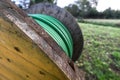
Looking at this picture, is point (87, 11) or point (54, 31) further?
point (87, 11)

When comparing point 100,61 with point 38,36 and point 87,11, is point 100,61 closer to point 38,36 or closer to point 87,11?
point 38,36

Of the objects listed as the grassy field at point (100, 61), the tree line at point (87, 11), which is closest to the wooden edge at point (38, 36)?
the grassy field at point (100, 61)

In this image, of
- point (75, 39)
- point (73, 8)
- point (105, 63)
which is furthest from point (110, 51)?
point (73, 8)

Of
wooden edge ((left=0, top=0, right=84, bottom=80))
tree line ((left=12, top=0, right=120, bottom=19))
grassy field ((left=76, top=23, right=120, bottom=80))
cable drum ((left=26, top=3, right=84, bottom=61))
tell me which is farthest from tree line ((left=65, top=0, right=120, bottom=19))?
wooden edge ((left=0, top=0, right=84, bottom=80))

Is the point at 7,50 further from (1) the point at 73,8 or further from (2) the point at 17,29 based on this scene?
(1) the point at 73,8

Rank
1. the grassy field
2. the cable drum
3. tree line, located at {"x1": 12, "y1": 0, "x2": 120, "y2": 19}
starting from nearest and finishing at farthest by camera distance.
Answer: the cable drum < the grassy field < tree line, located at {"x1": 12, "y1": 0, "x2": 120, "y2": 19}

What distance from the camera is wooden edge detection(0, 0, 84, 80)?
1.23 metres

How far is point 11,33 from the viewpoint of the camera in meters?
1.25

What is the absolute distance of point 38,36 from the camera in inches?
49.3

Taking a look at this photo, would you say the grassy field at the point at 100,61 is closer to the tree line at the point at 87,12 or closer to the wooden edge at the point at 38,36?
the wooden edge at the point at 38,36

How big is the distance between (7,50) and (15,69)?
12 centimetres

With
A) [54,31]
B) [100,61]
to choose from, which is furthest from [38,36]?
[100,61]

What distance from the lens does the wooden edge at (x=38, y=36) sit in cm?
123

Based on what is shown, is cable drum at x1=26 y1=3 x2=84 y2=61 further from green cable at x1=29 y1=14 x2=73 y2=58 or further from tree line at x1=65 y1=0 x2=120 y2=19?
tree line at x1=65 y1=0 x2=120 y2=19
